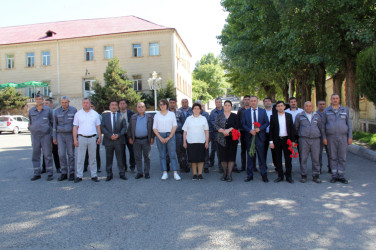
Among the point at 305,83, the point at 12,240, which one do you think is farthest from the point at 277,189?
the point at 305,83

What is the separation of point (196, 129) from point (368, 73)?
21.5ft

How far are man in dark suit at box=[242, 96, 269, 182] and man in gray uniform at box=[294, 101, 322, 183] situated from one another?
81 centimetres

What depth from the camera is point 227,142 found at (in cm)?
745

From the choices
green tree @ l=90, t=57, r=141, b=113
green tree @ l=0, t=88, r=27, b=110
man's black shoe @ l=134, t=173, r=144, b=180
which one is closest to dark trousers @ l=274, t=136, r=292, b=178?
man's black shoe @ l=134, t=173, r=144, b=180

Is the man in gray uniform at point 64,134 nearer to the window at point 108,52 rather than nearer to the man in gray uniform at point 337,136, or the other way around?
the man in gray uniform at point 337,136

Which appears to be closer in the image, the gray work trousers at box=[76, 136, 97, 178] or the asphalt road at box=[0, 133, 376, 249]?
the asphalt road at box=[0, 133, 376, 249]

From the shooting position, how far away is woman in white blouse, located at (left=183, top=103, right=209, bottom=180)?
7.53 metres

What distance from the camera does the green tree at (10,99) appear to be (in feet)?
109

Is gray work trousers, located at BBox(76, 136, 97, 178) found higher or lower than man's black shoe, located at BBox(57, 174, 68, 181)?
higher

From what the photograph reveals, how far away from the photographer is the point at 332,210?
16.6ft

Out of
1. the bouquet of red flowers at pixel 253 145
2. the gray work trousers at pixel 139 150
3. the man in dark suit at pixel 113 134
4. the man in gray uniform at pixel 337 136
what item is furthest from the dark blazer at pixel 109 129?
the man in gray uniform at pixel 337 136

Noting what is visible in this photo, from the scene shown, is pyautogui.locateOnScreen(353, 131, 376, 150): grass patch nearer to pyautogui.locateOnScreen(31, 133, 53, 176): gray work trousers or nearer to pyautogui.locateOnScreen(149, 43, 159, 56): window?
pyautogui.locateOnScreen(31, 133, 53, 176): gray work trousers


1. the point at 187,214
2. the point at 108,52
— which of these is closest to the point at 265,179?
the point at 187,214

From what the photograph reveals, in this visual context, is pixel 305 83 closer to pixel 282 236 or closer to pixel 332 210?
pixel 332 210
